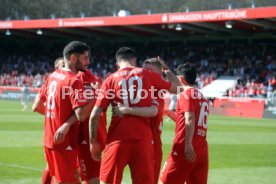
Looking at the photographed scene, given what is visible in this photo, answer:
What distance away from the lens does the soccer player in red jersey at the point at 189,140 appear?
7.32 metres

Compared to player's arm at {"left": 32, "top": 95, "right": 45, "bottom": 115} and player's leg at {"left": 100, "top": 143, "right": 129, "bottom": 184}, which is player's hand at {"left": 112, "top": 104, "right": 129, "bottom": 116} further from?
player's arm at {"left": 32, "top": 95, "right": 45, "bottom": 115}

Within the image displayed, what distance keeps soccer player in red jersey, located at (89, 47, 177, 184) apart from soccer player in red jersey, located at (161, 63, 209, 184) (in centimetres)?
66

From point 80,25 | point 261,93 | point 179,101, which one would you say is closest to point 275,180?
point 179,101

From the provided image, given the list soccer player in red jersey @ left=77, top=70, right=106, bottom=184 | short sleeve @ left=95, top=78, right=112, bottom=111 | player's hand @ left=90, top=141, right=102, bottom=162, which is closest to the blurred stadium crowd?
soccer player in red jersey @ left=77, top=70, right=106, bottom=184

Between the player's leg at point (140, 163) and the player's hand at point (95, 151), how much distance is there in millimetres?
443

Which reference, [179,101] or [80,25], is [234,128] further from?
[80,25]

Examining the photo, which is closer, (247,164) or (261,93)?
(247,164)

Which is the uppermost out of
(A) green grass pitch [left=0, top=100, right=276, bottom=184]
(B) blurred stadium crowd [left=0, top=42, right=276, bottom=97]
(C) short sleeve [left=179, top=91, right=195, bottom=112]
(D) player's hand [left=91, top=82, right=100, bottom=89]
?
(B) blurred stadium crowd [left=0, top=42, right=276, bottom=97]

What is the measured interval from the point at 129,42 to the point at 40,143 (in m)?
35.6

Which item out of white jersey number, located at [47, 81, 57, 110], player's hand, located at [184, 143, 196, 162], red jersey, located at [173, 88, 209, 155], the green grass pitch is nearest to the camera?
white jersey number, located at [47, 81, 57, 110]

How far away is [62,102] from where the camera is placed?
22.8ft

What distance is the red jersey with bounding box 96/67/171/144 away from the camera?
6750 millimetres

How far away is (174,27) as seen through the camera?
42.3m

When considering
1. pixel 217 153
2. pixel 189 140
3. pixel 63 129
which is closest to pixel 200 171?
pixel 189 140
